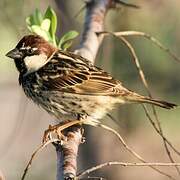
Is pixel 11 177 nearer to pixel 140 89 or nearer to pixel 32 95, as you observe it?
pixel 140 89

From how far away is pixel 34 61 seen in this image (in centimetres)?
427

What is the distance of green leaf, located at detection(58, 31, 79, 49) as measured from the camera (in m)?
3.89

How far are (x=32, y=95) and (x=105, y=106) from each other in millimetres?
446

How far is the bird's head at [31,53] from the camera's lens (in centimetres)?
411

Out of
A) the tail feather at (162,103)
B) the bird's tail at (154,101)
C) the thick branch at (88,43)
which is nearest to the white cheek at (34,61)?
the thick branch at (88,43)

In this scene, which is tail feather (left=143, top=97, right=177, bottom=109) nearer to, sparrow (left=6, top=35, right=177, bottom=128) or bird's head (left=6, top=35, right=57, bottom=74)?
sparrow (left=6, top=35, right=177, bottom=128)

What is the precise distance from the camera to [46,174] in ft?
24.2

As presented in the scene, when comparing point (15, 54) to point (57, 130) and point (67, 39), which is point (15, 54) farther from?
point (57, 130)

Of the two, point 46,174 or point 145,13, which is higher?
point 145,13

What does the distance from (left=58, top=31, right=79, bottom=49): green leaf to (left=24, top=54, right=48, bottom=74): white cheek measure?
0.19m

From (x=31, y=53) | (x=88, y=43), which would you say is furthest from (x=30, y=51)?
(x=88, y=43)

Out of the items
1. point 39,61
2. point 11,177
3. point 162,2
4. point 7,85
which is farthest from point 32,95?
point 11,177

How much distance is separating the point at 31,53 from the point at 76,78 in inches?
12.9

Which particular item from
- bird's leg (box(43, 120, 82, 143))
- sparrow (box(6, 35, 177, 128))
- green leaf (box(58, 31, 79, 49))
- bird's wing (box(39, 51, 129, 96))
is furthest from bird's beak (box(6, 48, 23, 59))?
bird's leg (box(43, 120, 82, 143))
